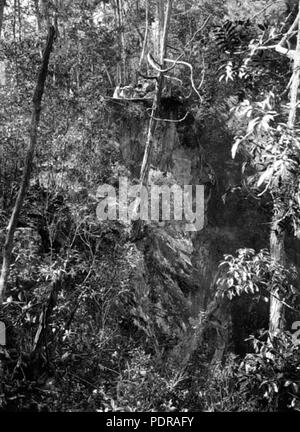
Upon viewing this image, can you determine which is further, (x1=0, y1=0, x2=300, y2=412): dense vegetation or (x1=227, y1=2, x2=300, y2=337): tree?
(x1=0, y1=0, x2=300, y2=412): dense vegetation

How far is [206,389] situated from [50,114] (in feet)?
13.1

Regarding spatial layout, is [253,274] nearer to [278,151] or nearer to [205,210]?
[278,151]

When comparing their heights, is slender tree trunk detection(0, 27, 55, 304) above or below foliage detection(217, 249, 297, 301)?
above

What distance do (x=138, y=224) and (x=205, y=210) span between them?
1932 millimetres

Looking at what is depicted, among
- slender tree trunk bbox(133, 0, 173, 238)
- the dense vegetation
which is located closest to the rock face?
the dense vegetation

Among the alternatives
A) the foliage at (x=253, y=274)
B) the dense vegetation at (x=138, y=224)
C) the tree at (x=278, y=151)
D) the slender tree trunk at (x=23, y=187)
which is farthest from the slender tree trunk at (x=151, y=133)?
the tree at (x=278, y=151)

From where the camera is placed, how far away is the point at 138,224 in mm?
7352

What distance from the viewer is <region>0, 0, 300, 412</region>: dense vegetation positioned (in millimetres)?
4133

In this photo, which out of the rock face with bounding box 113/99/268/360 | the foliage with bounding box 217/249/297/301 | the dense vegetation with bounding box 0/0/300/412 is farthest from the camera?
the rock face with bounding box 113/99/268/360

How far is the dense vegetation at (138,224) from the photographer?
4.13 metres

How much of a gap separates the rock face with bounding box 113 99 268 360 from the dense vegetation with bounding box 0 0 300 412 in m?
0.03

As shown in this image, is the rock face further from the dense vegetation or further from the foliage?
the foliage

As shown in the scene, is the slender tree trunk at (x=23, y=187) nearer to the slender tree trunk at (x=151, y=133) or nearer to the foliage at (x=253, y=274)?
the foliage at (x=253, y=274)
